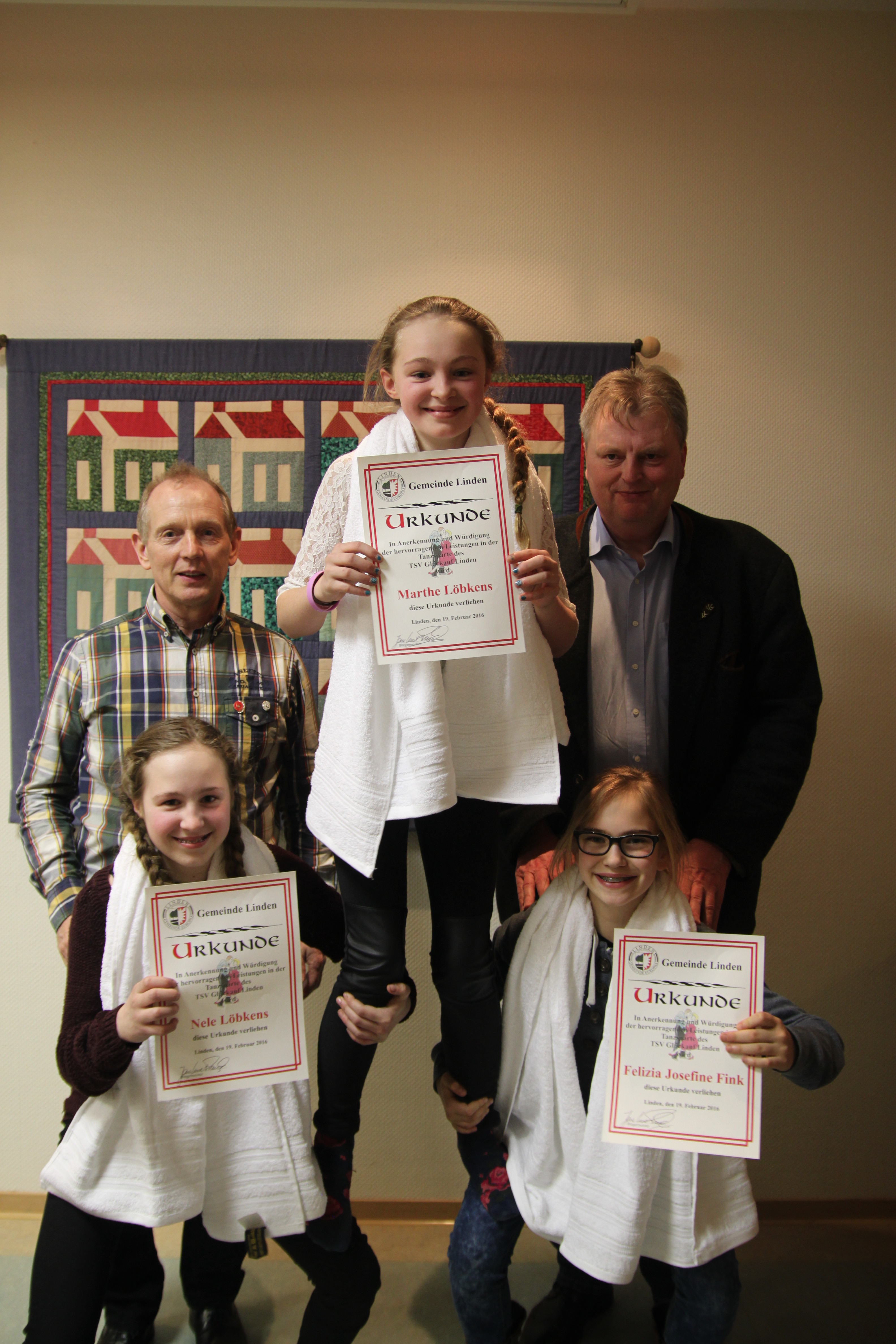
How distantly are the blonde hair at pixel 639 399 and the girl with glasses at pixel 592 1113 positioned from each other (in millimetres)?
648

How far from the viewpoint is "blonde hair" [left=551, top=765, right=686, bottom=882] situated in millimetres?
1451

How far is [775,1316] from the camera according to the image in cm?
184

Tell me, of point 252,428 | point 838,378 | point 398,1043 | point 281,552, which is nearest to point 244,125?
point 252,428

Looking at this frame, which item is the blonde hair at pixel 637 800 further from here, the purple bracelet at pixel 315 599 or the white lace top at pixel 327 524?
the purple bracelet at pixel 315 599

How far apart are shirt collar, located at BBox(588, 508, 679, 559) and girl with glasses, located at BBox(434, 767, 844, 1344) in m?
0.45

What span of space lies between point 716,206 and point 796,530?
0.83m

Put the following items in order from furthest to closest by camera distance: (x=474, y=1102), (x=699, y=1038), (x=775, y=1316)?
(x=775, y=1316), (x=474, y=1102), (x=699, y=1038)

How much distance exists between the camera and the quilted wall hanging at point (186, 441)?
7.01 ft

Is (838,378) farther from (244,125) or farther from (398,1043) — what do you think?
(398,1043)

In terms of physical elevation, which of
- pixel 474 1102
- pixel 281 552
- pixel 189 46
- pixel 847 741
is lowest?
pixel 474 1102

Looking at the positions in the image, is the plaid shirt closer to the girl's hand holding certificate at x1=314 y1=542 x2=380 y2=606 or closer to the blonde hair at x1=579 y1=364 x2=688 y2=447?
the girl's hand holding certificate at x1=314 y1=542 x2=380 y2=606

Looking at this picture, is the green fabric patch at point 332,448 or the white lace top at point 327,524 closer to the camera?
the white lace top at point 327,524

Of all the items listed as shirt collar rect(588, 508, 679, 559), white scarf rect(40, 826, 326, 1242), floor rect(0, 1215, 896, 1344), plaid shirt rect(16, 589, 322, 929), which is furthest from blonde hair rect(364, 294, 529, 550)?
floor rect(0, 1215, 896, 1344)

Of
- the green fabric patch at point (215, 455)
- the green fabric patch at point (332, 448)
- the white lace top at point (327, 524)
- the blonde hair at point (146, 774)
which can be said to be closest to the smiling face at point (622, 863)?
the white lace top at point (327, 524)
